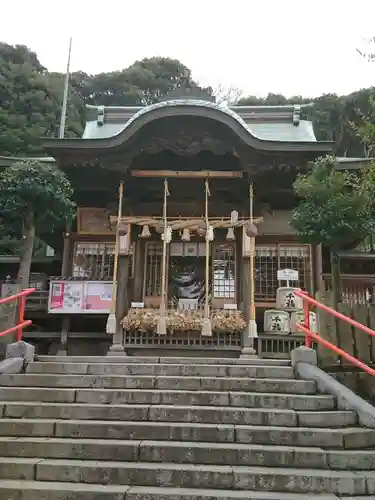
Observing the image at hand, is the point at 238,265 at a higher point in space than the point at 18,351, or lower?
higher

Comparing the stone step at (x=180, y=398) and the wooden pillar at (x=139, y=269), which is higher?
the wooden pillar at (x=139, y=269)

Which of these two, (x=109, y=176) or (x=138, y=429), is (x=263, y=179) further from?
(x=138, y=429)

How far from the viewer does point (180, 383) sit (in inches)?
234

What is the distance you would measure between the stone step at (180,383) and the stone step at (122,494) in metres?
1.86

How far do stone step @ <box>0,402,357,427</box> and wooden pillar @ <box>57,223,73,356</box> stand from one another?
5.44 m

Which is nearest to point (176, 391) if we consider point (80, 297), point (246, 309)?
point (246, 309)

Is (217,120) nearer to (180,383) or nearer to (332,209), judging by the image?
(332,209)

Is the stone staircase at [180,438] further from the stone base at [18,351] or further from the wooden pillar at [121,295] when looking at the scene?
the wooden pillar at [121,295]

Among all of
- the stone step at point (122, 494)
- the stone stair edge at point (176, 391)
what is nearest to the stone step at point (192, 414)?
the stone stair edge at point (176, 391)

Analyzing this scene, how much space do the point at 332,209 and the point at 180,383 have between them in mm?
4457

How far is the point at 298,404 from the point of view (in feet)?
17.7

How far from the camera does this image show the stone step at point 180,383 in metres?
5.86

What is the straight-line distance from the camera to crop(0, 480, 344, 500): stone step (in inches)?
153

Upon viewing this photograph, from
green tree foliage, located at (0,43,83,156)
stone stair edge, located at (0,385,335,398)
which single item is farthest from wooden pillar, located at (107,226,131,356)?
green tree foliage, located at (0,43,83,156)
